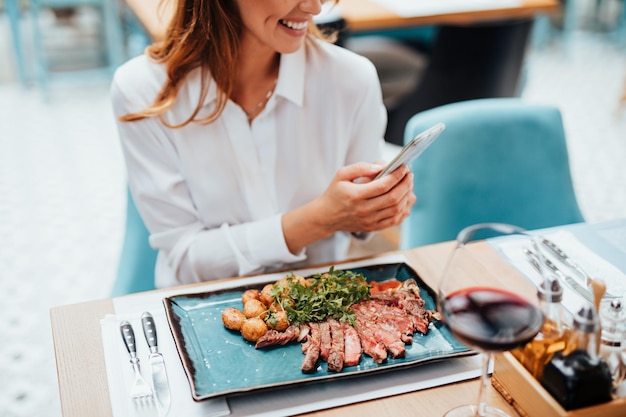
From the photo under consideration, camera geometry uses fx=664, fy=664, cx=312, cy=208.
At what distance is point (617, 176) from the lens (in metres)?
3.70

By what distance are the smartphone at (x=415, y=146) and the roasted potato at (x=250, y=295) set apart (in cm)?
32

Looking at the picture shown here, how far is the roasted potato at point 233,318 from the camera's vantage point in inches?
42.9

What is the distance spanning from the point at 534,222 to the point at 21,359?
68.0 inches

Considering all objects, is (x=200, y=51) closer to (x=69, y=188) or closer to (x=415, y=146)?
(x=415, y=146)

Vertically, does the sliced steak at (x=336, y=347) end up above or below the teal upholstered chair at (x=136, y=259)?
above

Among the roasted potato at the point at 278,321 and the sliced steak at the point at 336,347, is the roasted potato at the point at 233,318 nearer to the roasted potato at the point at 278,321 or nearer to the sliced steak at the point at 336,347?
the roasted potato at the point at 278,321

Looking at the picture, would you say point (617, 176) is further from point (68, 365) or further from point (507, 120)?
point (68, 365)

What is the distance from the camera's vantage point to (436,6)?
324 cm

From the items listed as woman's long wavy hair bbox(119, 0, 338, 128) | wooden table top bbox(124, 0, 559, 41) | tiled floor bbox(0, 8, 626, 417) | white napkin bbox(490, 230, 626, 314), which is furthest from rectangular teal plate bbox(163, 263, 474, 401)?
wooden table top bbox(124, 0, 559, 41)

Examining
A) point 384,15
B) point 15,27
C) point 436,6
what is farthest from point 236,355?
point 15,27

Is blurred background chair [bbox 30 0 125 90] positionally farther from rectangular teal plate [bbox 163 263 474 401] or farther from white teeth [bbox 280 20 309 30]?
rectangular teal plate [bbox 163 263 474 401]

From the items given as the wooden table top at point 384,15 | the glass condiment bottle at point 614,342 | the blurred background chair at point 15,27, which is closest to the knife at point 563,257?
the glass condiment bottle at point 614,342

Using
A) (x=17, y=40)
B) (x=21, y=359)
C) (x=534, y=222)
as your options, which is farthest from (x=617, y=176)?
(x=17, y=40)

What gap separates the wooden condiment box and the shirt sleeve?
1.81 feet
